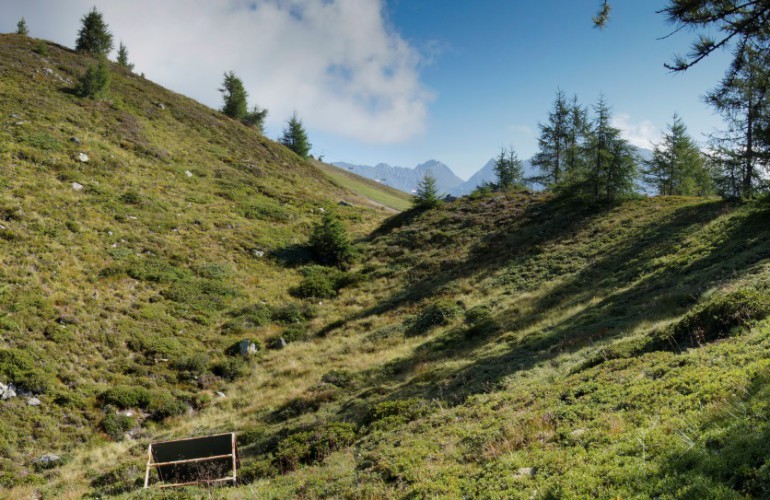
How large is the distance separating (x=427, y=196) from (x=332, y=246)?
16212mm

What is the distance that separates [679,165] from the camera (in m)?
46.3

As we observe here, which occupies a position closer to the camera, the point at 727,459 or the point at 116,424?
the point at 727,459

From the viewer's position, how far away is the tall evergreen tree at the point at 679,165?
46000mm

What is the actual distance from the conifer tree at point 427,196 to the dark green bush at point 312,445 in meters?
38.6

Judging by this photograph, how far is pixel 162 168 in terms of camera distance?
1673 inches

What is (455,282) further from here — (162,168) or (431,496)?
(162,168)

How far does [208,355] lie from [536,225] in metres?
29.1

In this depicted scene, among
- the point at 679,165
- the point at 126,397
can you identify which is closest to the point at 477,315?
the point at 126,397

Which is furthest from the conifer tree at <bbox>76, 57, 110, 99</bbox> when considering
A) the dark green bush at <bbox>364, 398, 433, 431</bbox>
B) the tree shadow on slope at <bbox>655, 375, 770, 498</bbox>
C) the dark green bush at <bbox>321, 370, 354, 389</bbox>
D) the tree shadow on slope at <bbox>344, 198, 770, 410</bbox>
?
the tree shadow on slope at <bbox>655, 375, 770, 498</bbox>

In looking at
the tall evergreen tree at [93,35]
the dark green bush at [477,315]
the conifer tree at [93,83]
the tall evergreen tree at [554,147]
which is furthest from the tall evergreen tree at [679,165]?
the tall evergreen tree at [93,35]

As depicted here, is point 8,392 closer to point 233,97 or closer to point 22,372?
point 22,372

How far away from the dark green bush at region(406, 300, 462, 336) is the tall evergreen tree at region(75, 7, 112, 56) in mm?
67965

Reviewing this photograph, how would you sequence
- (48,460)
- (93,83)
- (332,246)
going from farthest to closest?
(93,83), (332,246), (48,460)

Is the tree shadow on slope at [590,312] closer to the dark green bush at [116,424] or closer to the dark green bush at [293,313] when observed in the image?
the dark green bush at [116,424]
